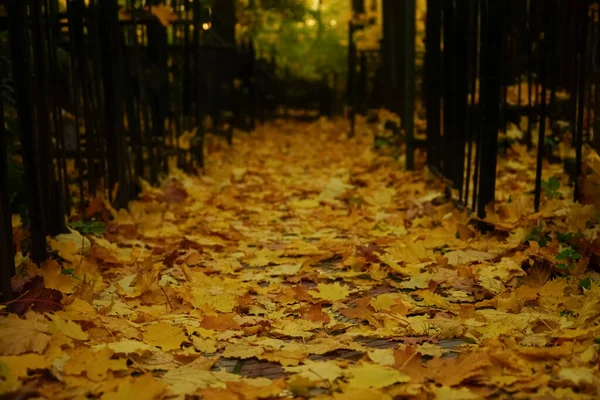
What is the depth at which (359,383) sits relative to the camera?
1.84 meters

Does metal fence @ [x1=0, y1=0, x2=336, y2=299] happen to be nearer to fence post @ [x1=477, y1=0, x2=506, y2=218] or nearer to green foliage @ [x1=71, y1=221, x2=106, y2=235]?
green foliage @ [x1=71, y1=221, x2=106, y2=235]

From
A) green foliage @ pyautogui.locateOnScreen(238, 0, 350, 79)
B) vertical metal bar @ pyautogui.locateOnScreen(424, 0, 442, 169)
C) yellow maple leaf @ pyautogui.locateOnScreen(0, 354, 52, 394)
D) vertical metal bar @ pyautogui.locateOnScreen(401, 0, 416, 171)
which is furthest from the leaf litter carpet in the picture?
green foliage @ pyautogui.locateOnScreen(238, 0, 350, 79)

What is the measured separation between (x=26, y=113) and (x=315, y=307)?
1447mm

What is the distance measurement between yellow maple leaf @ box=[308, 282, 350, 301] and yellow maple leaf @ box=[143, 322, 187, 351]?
2.37 ft

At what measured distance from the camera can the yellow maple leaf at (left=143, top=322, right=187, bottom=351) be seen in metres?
2.17

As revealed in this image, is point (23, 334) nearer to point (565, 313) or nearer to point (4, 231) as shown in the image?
point (4, 231)

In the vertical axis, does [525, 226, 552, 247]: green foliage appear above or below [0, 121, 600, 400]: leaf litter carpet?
above

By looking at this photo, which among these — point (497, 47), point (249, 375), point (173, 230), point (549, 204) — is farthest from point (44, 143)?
point (549, 204)

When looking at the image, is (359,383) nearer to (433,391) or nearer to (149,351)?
(433,391)

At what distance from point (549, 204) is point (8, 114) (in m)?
3.38

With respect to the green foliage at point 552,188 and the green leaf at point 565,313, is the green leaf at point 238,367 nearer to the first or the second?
the green leaf at point 565,313

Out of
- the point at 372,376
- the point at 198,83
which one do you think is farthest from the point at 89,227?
the point at 198,83

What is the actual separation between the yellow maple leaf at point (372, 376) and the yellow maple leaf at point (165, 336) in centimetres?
60

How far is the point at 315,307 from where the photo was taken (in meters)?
2.55
